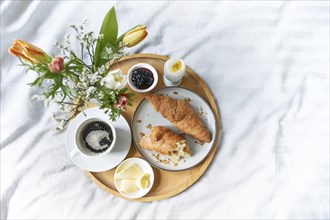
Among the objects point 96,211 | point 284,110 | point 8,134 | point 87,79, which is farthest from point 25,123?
point 284,110

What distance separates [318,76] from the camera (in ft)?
4.47

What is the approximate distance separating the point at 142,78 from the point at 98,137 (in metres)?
0.25

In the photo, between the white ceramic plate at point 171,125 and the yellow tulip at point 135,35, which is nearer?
the yellow tulip at point 135,35

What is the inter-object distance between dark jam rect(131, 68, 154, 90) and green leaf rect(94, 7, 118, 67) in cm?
19

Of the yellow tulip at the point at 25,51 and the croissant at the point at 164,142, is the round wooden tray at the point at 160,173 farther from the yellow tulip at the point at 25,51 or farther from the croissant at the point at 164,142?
the yellow tulip at the point at 25,51

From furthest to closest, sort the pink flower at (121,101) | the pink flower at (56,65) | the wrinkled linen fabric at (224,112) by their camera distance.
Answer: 1. the wrinkled linen fabric at (224,112)
2. the pink flower at (121,101)
3. the pink flower at (56,65)

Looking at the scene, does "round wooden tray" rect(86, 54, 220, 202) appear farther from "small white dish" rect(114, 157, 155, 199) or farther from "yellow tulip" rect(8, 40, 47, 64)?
"yellow tulip" rect(8, 40, 47, 64)

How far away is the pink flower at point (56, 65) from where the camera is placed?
818 mm

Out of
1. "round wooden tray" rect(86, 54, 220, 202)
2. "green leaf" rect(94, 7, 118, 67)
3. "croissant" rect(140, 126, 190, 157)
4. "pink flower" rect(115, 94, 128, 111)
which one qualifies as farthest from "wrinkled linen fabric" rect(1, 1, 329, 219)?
"pink flower" rect(115, 94, 128, 111)

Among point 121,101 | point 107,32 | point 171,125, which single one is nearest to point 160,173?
point 171,125

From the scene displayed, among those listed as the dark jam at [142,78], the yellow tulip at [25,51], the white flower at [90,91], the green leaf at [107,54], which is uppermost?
the yellow tulip at [25,51]

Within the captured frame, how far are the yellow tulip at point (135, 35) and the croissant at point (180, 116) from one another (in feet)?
0.82

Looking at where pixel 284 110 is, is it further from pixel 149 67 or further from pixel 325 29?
pixel 149 67

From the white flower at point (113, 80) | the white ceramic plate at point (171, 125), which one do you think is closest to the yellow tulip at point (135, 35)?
the white flower at point (113, 80)
